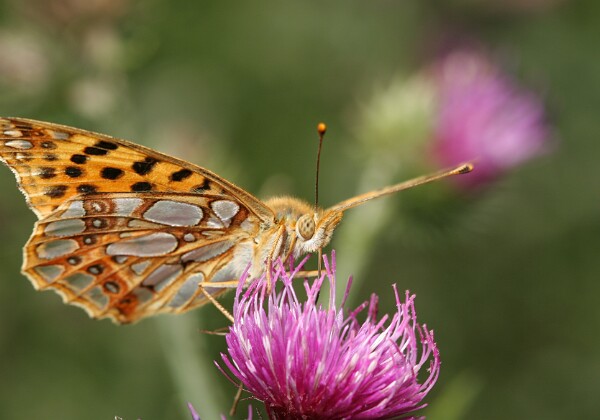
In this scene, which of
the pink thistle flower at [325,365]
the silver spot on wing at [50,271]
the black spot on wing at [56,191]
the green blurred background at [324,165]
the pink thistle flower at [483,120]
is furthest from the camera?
the pink thistle flower at [483,120]

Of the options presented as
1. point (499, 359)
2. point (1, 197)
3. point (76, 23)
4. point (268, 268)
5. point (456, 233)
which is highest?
point (76, 23)

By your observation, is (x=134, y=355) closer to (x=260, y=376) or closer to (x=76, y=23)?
(x=76, y=23)

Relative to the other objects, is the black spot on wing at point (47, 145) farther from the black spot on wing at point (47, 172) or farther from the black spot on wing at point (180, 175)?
the black spot on wing at point (180, 175)

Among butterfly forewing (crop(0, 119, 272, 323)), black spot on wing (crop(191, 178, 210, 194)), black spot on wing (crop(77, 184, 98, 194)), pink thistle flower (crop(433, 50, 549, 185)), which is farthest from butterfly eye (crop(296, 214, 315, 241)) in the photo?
pink thistle flower (crop(433, 50, 549, 185))

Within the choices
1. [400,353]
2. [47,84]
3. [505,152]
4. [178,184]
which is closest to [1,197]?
[47,84]

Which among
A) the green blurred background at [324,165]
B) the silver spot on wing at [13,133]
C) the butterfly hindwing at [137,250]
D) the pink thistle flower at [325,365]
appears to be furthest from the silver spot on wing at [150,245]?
the green blurred background at [324,165]
